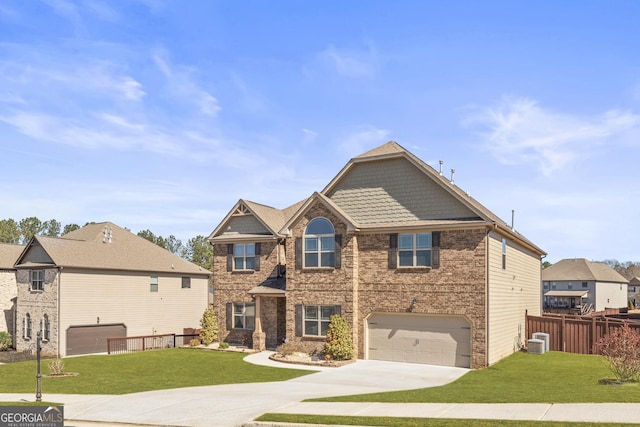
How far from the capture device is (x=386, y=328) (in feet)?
82.8

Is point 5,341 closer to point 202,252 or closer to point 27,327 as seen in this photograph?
point 27,327

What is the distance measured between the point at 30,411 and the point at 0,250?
106 feet

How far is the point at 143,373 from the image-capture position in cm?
2259

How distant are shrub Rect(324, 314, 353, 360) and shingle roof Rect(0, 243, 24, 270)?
26.6m

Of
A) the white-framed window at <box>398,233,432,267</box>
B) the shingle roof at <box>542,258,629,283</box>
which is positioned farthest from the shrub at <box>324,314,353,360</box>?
the shingle roof at <box>542,258,629,283</box>

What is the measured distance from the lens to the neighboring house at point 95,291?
108 ft

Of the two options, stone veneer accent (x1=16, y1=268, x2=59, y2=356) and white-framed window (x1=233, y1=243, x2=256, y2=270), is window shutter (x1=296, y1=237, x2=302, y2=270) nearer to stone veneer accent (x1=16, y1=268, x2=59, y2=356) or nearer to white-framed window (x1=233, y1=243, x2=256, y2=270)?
white-framed window (x1=233, y1=243, x2=256, y2=270)

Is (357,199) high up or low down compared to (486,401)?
up

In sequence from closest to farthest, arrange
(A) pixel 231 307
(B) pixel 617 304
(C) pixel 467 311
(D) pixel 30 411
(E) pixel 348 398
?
(D) pixel 30 411 < (E) pixel 348 398 < (C) pixel 467 311 < (A) pixel 231 307 < (B) pixel 617 304

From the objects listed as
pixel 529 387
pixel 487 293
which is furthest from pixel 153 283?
pixel 529 387

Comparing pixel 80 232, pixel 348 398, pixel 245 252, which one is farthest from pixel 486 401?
pixel 80 232

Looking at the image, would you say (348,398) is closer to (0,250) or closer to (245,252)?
(245,252)

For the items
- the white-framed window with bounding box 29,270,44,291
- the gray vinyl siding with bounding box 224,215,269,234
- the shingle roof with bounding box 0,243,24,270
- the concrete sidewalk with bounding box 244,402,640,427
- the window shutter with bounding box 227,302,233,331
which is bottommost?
the window shutter with bounding box 227,302,233,331

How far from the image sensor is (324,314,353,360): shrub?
82.2ft
